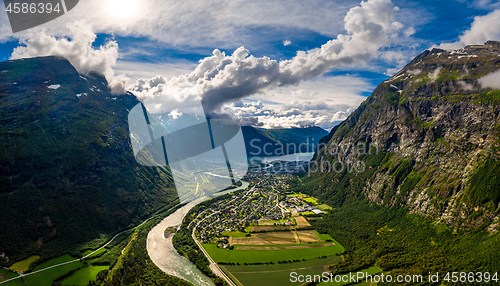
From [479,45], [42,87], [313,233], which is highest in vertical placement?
[479,45]

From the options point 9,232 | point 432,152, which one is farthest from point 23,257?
point 432,152

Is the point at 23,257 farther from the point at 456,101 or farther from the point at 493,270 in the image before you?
the point at 456,101

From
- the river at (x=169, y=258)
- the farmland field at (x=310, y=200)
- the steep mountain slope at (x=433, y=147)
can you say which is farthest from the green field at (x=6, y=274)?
the steep mountain slope at (x=433, y=147)

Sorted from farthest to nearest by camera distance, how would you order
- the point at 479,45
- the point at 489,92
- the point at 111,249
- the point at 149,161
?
the point at 149,161 → the point at 479,45 → the point at 489,92 → the point at 111,249

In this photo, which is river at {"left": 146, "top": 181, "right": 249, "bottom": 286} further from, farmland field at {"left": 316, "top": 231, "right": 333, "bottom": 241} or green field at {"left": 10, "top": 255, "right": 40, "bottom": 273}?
farmland field at {"left": 316, "top": 231, "right": 333, "bottom": 241}

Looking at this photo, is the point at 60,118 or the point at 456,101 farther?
the point at 60,118

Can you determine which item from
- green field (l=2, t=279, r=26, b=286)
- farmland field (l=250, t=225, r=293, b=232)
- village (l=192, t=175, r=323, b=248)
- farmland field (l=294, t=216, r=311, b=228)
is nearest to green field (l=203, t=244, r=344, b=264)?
village (l=192, t=175, r=323, b=248)

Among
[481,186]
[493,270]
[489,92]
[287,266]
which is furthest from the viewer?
[489,92]
